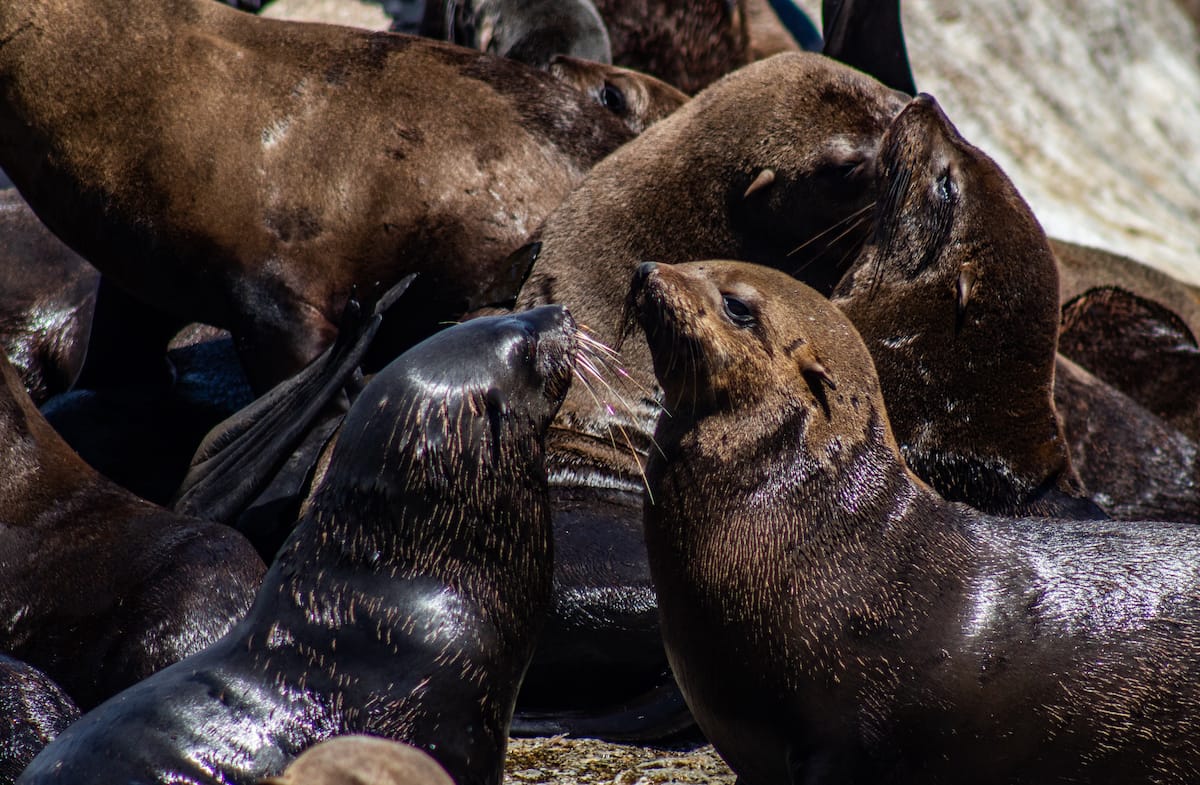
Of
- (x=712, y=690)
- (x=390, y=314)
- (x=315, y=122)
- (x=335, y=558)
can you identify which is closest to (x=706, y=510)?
(x=712, y=690)

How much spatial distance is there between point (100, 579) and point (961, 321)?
3052 millimetres

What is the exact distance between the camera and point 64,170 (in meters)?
6.55

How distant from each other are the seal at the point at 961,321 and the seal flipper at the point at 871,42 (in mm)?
2162

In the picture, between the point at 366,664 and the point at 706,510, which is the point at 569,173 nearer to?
the point at 706,510

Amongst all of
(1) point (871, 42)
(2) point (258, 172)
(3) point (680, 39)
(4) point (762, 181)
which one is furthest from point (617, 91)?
(3) point (680, 39)

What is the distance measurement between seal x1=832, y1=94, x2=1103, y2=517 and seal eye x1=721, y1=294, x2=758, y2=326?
1292 millimetres

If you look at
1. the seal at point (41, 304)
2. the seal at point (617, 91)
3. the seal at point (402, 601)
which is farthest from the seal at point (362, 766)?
the seal at point (41, 304)

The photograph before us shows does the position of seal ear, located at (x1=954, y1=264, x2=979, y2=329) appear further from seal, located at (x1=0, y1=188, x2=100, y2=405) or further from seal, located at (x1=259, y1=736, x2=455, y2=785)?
seal, located at (x1=0, y1=188, x2=100, y2=405)

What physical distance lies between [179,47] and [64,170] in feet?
2.28

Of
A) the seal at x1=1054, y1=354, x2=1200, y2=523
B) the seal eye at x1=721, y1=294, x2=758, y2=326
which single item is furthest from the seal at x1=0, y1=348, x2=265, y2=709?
the seal at x1=1054, y1=354, x2=1200, y2=523

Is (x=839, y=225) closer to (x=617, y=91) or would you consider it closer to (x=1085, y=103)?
(x=617, y=91)

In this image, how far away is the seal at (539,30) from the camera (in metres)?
8.84

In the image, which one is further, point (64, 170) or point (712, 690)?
point (64, 170)

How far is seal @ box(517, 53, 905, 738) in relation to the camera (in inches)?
232
